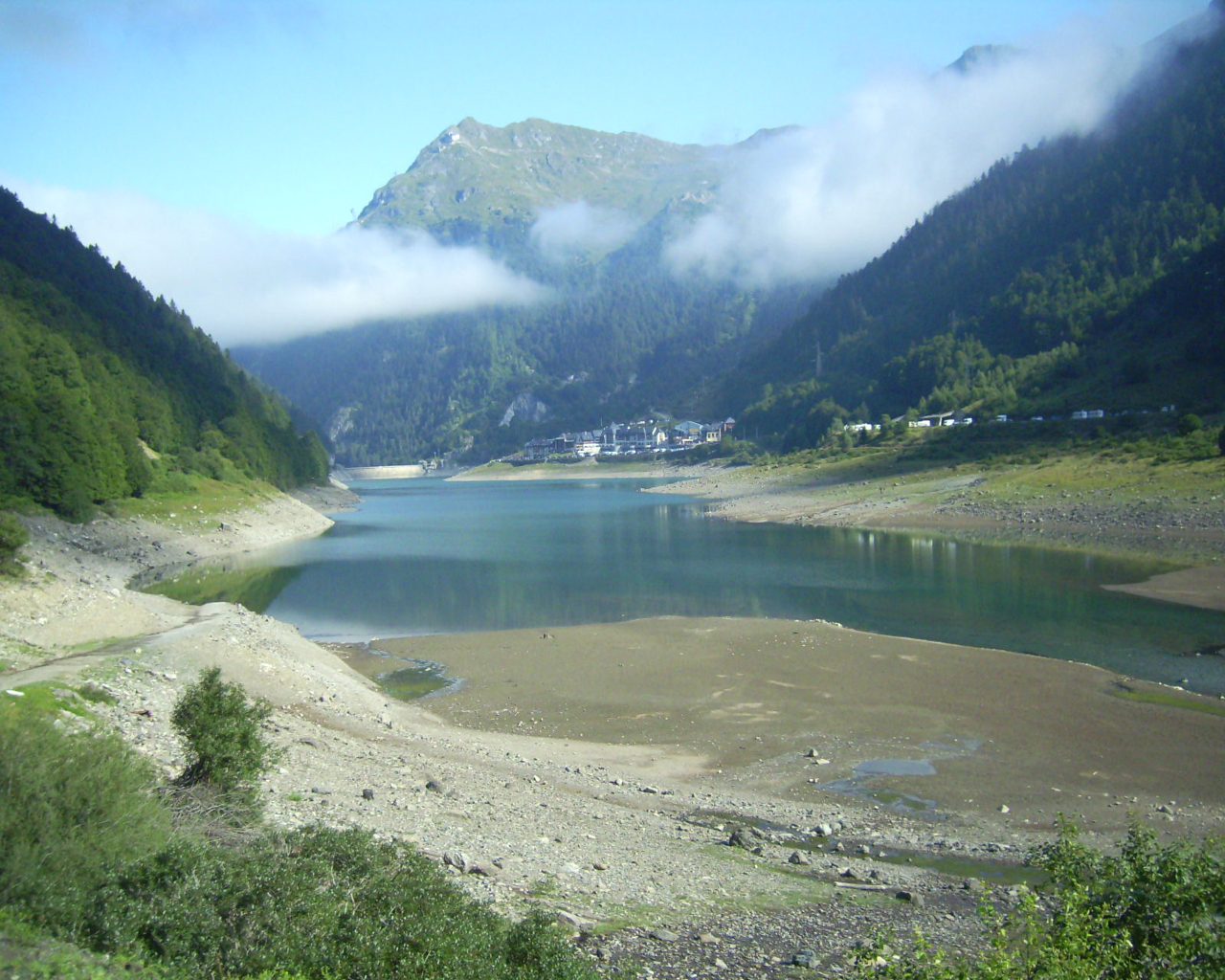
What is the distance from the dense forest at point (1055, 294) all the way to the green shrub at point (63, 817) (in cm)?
8418

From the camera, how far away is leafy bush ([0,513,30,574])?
2378 cm

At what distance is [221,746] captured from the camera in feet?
30.1

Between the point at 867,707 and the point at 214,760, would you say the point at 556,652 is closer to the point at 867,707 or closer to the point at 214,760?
the point at 867,707

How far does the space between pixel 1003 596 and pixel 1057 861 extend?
90.2 ft

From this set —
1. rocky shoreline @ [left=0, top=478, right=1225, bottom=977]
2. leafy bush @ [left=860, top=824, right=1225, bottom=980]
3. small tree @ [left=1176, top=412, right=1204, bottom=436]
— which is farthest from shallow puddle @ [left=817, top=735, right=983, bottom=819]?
small tree @ [left=1176, top=412, right=1204, bottom=436]

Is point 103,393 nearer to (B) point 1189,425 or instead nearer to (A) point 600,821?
(A) point 600,821

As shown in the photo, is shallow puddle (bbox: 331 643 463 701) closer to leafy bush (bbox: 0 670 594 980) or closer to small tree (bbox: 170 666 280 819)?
small tree (bbox: 170 666 280 819)

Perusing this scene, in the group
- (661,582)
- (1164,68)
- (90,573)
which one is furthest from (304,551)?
(1164,68)

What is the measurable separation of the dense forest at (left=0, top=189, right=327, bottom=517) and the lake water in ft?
28.5

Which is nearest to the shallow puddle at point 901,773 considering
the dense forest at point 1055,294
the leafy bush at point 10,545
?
the leafy bush at point 10,545

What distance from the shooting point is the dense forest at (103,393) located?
42.3 metres

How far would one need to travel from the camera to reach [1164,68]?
171m

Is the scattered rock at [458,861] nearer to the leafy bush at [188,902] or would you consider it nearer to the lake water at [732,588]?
the leafy bush at [188,902]

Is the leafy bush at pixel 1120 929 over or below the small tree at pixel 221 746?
below
